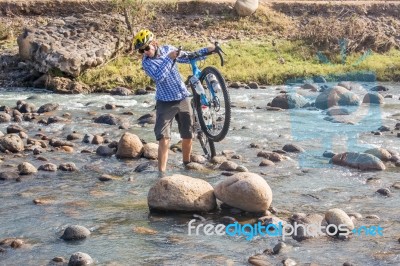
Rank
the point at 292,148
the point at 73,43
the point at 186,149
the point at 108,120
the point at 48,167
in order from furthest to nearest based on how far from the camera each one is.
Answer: the point at 73,43 → the point at 108,120 → the point at 292,148 → the point at 186,149 → the point at 48,167

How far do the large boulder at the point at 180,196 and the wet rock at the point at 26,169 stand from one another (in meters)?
2.16

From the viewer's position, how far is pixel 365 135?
36.4 feet

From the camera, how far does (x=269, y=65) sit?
18.2m

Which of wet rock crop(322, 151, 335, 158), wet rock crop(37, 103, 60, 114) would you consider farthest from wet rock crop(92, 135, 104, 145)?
wet rock crop(322, 151, 335, 158)

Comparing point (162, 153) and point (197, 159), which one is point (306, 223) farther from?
point (197, 159)

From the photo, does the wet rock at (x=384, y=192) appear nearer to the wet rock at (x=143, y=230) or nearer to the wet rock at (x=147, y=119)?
the wet rock at (x=143, y=230)

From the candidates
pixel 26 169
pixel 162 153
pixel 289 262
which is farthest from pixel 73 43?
pixel 289 262

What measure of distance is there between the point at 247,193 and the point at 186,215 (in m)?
0.61

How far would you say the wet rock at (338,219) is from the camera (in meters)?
6.26

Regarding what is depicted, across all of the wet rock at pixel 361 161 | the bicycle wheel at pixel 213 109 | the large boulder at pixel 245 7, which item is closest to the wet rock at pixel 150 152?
the bicycle wheel at pixel 213 109

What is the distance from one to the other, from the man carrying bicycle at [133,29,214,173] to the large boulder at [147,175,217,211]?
1689 mm

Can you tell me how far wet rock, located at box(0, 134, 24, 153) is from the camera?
968 centimetres

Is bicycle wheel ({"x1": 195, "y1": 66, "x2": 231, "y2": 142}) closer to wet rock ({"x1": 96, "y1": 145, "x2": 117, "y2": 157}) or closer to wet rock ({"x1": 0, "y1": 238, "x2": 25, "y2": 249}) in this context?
wet rock ({"x1": 96, "y1": 145, "x2": 117, "y2": 157})

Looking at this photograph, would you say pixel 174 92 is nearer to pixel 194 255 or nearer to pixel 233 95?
pixel 194 255
